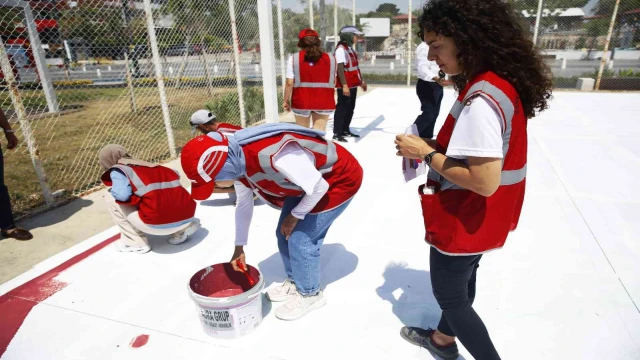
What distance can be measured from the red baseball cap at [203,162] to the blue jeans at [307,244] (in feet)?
1.91

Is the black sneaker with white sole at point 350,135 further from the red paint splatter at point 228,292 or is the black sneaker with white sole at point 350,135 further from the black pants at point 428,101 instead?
the red paint splatter at point 228,292

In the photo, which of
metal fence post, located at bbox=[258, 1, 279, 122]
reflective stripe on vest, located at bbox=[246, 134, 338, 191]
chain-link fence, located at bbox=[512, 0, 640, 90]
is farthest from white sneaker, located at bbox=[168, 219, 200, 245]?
chain-link fence, located at bbox=[512, 0, 640, 90]

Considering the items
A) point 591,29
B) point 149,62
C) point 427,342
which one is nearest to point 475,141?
point 427,342

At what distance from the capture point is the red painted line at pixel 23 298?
2311 millimetres

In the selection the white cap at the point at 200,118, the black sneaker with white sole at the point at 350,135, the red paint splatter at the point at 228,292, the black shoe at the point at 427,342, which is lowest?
the black shoe at the point at 427,342

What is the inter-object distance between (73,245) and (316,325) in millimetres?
2302

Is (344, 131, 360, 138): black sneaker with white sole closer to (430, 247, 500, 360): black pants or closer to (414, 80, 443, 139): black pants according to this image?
(414, 80, 443, 139): black pants

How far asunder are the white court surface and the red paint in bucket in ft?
0.72

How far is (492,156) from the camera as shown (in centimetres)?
125

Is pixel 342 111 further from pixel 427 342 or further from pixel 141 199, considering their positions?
pixel 427 342

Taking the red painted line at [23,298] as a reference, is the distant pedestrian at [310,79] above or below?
above

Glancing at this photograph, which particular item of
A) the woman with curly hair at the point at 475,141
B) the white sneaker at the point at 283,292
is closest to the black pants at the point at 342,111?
the white sneaker at the point at 283,292

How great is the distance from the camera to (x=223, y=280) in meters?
2.35

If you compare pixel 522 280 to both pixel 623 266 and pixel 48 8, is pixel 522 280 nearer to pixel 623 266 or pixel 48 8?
pixel 623 266
